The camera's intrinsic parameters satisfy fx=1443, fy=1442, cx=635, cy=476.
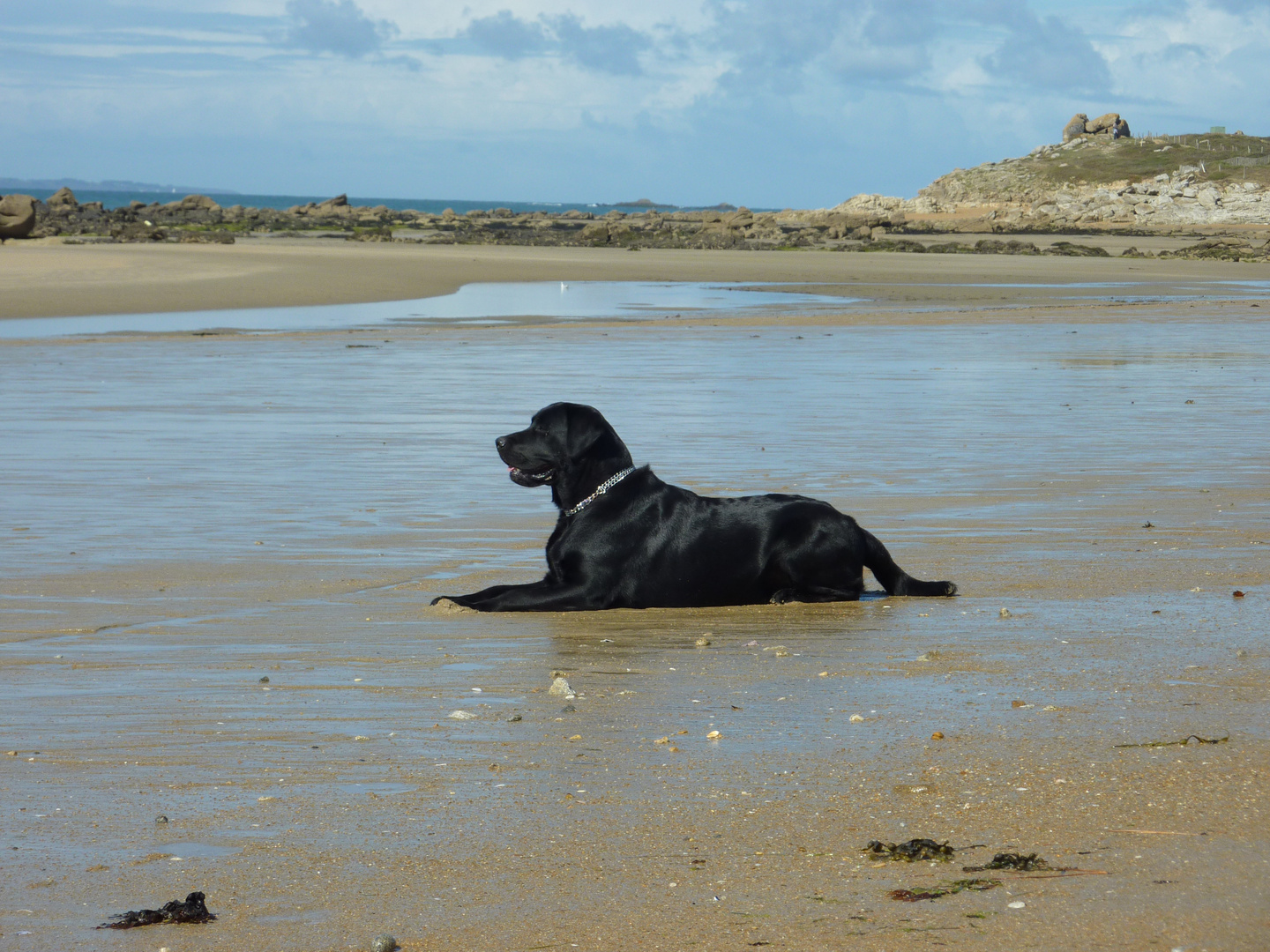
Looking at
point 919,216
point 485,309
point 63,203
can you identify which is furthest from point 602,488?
point 919,216

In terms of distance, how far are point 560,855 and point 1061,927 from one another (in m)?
1.15

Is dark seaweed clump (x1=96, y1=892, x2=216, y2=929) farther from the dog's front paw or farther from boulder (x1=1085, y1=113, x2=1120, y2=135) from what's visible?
boulder (x1=1085, y1=113, x2=1120, y2=135)

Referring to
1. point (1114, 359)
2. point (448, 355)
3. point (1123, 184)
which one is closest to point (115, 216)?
point (448, 355)

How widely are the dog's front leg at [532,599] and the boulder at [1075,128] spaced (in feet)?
446

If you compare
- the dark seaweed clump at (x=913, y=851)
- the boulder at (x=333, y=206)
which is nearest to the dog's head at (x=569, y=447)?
the dark seaweed clump at (x=913, y=851)

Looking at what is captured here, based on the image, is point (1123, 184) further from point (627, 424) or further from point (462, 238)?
point (627, 424)

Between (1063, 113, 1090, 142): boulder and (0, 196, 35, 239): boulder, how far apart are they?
107596 mm

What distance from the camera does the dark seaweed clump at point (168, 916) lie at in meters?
3.01

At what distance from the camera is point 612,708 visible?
467cm

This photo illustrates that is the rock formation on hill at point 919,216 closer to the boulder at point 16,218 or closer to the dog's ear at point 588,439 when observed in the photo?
the boulder at point 16,218

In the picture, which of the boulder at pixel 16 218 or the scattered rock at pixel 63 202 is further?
the scattered rock at pixel 63 202

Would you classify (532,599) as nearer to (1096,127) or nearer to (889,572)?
(889,572)

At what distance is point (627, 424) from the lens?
1208 cm

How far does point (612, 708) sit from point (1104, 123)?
13732 cm
